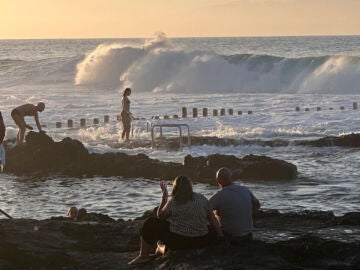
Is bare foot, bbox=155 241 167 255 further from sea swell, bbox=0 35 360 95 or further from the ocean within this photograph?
sea swell, bbox=0 35 360 95

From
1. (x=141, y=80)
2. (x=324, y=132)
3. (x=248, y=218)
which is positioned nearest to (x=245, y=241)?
(x=248, y=218)

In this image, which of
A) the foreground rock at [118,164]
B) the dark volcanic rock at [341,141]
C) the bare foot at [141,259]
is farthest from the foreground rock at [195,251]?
the dark volcanic rock at [341,141]

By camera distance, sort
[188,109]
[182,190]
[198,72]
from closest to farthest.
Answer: [182,190]
[188,109]
[198,72]

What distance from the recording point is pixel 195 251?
9430mm

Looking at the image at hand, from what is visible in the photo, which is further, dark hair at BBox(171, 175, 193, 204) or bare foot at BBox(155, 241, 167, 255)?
bare foot at BBox(155, 241, 167, 255)

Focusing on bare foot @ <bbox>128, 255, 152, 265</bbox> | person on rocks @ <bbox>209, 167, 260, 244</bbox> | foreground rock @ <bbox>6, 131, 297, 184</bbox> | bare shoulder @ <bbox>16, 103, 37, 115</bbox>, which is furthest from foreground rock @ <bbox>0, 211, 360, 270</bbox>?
bare shoulder @ <bbox>16, 103, 37, 115</bbox>

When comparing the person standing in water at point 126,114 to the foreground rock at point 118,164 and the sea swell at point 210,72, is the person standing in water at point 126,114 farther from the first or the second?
the sea swell at point 210,72

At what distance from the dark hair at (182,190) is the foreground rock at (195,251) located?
0.64m

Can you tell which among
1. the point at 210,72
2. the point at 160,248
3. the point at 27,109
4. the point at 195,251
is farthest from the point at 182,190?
the point at 210,72

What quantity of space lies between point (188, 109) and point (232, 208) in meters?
33.9

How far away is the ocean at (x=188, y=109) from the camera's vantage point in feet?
57.6

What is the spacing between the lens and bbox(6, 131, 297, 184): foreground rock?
19.5 m

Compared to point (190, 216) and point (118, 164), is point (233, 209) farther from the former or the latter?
point (118, 164)

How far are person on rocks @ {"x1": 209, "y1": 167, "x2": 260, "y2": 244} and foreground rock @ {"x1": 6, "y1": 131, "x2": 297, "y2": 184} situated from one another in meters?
9.49
